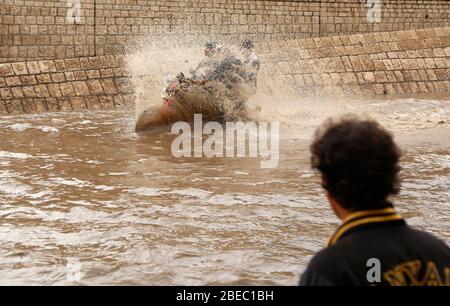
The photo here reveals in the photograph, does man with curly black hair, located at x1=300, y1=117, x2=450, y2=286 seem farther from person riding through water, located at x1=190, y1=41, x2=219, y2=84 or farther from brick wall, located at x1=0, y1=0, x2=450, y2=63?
brick wall, located at x1=0, y1=0, x2=450, y2=63

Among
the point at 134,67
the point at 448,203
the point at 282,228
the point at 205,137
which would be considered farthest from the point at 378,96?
the point at 282,228

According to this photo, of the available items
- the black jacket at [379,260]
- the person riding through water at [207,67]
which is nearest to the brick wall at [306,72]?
the person riding through water at [207,67]

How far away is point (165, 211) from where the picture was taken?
5.36 metres

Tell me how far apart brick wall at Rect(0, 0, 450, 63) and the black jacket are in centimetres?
A: 1683

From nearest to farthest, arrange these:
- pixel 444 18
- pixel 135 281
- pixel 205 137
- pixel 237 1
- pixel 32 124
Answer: pixel 135 281 → pixel 205 137 → pixel 32 124 → pixel 237 1 → pixel 444 18

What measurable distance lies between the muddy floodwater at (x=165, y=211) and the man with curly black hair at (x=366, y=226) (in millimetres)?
1773

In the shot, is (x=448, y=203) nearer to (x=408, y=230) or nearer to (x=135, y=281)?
(x=135, y=281)

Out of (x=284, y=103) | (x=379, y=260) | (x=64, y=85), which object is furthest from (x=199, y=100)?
(x=379, y=260)

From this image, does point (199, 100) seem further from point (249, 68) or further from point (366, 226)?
point (366, 226)

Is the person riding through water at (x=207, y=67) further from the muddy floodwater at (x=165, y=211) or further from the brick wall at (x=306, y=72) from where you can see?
the brick wall at (x=306, y=72)

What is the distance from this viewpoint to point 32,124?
11.1m

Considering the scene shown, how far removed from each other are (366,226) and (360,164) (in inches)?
7.5

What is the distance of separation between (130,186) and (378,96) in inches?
445

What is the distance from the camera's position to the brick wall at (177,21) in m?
17.9
